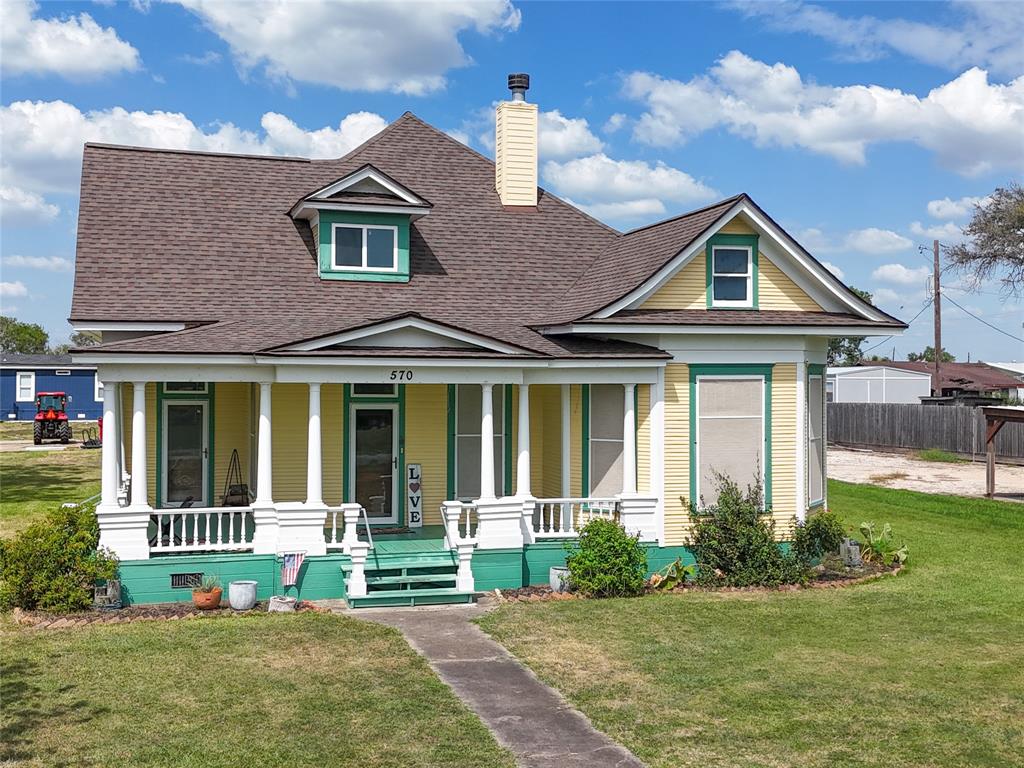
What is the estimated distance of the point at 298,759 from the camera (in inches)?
341

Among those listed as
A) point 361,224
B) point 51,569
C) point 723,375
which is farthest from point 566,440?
point 51,569

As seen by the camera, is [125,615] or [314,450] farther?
[314,450]

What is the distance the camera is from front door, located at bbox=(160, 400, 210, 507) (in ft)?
57.8

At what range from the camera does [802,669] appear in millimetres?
11492

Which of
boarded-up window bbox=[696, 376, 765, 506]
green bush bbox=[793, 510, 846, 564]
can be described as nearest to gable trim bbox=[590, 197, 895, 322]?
boarded-up window bbox=[696, 376, 765, 506]

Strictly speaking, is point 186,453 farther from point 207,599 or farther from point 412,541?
point 412,541

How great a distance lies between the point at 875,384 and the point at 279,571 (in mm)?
52411

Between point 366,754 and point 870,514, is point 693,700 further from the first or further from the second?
point 870,514

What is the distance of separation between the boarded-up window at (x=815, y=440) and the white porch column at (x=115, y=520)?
10999 mm

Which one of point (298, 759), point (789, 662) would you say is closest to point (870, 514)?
point (789, 662)

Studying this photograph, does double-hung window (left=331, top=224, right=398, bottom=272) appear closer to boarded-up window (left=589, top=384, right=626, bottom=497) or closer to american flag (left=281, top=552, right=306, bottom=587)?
A: boarded-up window (left=589, top=384, right=626, bottom=497)

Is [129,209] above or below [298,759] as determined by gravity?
above

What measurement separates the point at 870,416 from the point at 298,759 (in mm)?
44874

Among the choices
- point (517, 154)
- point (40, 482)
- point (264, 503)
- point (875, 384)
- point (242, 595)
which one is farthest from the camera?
point (875, 384)
